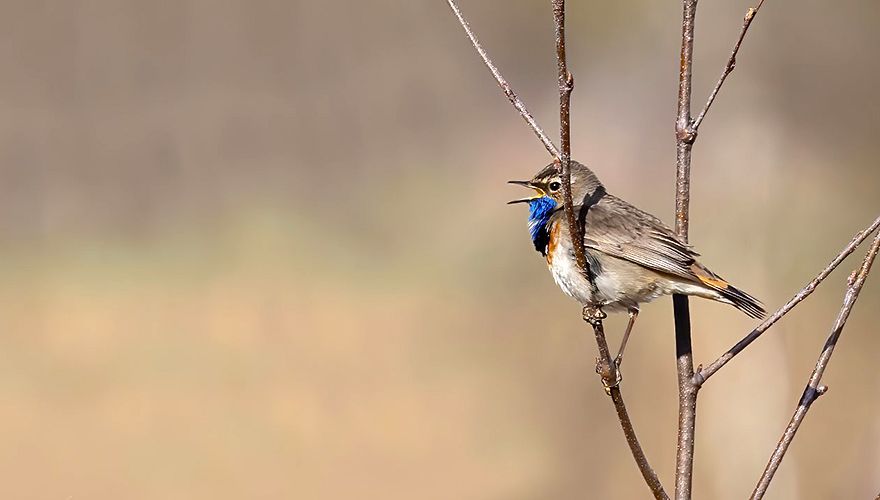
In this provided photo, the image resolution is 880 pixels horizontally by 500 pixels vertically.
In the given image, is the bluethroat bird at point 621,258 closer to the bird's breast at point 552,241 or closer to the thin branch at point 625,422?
the bird's breast at point 552,241

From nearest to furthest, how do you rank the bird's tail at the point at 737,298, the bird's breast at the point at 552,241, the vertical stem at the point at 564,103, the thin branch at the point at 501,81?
the vertical stem at the point at 564,103, the thin branch at the point at 501,81, the bird's tail at the point at 737,298, the bird's breast at the point at 552,241

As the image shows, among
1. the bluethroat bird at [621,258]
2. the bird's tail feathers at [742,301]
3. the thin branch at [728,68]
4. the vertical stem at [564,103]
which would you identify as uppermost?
the bluethroat bird at [621,258]

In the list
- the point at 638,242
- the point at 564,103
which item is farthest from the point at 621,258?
the point at 564,103

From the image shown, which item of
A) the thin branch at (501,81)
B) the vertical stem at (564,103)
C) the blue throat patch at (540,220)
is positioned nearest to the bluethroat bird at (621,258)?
the blue throat patch at (540,220)

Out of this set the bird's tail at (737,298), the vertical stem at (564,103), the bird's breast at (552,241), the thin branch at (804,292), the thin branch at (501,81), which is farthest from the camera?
the bird's breast at (552,241)

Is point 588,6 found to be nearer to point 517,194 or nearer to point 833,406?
point 517,194

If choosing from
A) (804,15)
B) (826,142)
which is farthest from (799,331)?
(804,15)

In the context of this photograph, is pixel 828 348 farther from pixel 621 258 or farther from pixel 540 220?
pixel 540 220
